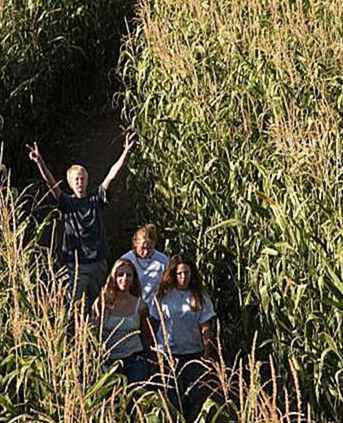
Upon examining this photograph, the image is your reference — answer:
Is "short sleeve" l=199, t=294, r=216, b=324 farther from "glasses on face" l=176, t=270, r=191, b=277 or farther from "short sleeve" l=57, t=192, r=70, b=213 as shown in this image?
"short sleeve" l=57, t=192, r=70, b=213

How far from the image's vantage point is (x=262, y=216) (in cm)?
510

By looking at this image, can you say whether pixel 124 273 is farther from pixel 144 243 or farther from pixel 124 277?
pixel 144 243

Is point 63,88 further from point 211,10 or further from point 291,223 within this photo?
point 291,223

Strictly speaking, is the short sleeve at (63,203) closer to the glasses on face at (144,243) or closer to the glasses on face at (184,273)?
the glasses on face at (144,243)

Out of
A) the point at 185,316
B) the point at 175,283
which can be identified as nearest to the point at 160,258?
the point at 175,283

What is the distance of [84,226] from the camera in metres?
5.71

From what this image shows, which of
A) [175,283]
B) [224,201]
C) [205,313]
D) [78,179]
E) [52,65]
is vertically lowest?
[205,313]

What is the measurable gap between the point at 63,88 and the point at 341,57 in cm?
364

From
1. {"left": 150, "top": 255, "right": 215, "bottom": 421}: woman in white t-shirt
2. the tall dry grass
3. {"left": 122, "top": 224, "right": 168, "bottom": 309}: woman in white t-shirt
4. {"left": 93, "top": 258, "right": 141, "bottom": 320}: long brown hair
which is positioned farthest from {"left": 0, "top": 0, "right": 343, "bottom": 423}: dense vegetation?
{"left": 122, "top": 224, "right": 168, "bottom": 309}: woman in white t-shirt

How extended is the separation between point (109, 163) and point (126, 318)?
3917 millimetres

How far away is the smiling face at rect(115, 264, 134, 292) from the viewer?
492cm

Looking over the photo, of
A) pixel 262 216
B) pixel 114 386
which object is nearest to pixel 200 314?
pixel 262 216

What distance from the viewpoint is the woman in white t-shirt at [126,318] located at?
15.9 ft

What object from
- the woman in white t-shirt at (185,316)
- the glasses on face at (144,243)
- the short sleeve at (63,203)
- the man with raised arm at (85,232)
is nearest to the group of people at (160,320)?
the woman in white t-shirt at (185,316)
